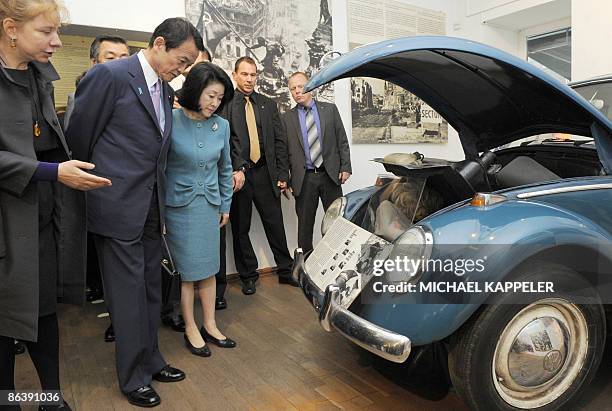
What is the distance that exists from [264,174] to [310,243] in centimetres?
77

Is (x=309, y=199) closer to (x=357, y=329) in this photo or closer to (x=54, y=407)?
(x=357, y=329)

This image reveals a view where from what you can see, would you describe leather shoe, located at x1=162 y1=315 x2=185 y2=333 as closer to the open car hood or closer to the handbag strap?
the handbag strap

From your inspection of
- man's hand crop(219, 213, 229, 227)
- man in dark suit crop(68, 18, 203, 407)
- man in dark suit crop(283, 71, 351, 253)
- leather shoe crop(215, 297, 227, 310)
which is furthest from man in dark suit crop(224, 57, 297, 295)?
man in dark suit crop(68, 18, 203, 407)

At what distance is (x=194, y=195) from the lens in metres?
2.36

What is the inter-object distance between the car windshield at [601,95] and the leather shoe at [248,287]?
9.00 feet

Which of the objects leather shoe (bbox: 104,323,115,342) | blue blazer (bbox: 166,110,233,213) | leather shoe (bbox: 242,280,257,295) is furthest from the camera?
leather shoe (bbox: 242,280,257,295)

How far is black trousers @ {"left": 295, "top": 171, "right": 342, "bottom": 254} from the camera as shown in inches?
157

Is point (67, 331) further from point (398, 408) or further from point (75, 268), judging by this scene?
point (398, 408)

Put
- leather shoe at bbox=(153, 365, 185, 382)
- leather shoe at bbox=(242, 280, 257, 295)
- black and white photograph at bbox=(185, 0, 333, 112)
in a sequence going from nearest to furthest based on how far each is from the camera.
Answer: leather shoe at bbox=(153, 365, 185, 382)
leather shoe at bbox=(242, 280, 257, 295)
black and white photograph at bbox=(185, 0, 333, 112)

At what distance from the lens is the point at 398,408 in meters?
1.88

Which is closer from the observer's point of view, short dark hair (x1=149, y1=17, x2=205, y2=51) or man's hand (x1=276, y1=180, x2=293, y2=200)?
short dark hair (x1=149, y1=17, x2=205, y2=51)

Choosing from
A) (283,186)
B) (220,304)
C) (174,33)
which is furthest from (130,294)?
(283,186)

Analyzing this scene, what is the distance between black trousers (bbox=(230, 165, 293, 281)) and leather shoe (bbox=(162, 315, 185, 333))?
33.3 inches

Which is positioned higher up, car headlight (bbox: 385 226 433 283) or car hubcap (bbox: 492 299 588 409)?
car headlight (bbox: 385 226 433 283)
